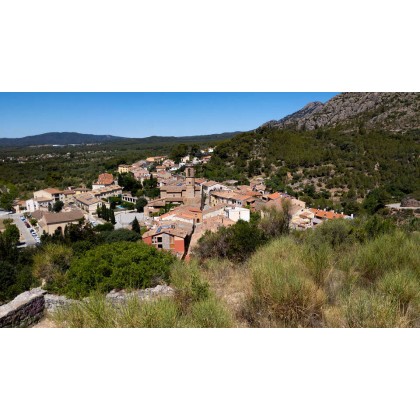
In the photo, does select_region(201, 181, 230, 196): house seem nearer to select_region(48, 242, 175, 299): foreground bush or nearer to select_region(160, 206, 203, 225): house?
select_region(160, 206, 203, 225): house

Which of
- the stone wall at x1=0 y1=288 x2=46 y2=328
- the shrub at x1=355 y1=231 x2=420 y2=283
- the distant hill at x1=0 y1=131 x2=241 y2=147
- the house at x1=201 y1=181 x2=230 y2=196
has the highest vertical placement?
the distant hill at x1=0 y1=131 x2=241 y2=147

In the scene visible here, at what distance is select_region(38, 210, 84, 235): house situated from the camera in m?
20.5

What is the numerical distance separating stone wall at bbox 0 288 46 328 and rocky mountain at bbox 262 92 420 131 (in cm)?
2364

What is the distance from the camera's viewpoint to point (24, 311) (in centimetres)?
287

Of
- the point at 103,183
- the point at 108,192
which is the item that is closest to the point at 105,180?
the point at 103,183

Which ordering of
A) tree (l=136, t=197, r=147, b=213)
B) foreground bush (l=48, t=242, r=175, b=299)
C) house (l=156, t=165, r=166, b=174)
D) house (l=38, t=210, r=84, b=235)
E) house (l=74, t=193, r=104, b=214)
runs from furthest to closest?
house (l=156, t=165, r=166, b=174)
tree (l=136, t=197, r=147, b=213)
house (l=74, t=193, r=104, b=214)
house (l=38, t=210, r=84, b=235)
foreground bush (l=48, t=242, r=175, b=299)

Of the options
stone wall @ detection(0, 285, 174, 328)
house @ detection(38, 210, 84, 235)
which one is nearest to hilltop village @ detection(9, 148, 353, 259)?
house @ detection(38, 210, 84, 235)

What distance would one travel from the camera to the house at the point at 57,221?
20469 millimetres

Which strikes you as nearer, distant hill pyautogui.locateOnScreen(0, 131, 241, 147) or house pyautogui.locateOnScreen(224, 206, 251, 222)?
house pyautogui.locateOnScreen(224, 206, 251, 222)

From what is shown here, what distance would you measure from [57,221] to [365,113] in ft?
98.2

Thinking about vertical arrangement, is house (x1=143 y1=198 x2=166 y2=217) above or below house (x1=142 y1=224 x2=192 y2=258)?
below

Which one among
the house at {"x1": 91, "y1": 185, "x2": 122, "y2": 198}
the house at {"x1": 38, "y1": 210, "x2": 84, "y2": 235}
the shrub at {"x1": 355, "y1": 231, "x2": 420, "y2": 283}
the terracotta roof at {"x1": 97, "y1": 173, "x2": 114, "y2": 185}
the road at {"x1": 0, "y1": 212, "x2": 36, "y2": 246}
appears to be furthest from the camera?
the terracotta roof at {"x1": 97, "y1": 173, "x2": 114, "y2": 185}

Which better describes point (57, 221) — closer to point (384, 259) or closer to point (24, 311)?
point (24, 311)

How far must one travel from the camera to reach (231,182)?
27.4 metres
